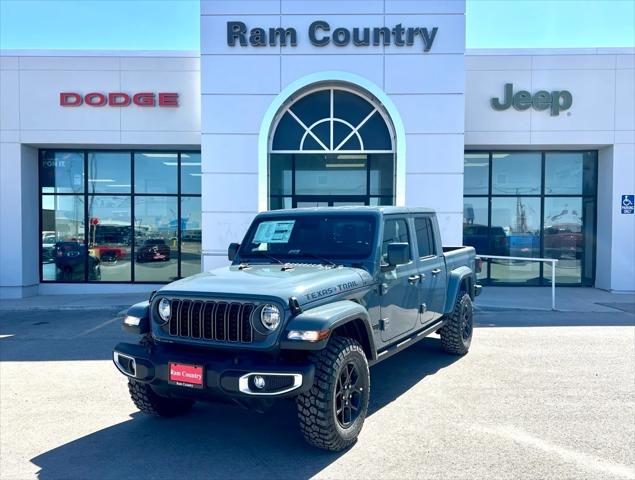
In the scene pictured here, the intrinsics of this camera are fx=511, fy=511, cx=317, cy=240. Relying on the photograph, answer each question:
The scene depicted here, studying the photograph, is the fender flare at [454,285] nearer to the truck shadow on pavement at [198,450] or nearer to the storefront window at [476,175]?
the truck shadow on pavement at [198,450]

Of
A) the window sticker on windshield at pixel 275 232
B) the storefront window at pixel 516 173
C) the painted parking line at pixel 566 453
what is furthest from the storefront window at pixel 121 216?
the painted parking line at pixel 566 453

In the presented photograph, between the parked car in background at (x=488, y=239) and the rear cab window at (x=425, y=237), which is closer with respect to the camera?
the rear cab window at (x=425, y=237)

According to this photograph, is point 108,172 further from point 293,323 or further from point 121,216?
point 293,323

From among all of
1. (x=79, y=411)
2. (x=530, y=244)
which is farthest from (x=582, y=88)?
(x=79, y=411)

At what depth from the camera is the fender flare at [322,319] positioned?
3.77 m

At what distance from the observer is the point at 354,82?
38.4 ft

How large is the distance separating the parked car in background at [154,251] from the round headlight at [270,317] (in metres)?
11.7

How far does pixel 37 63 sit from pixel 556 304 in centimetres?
1417

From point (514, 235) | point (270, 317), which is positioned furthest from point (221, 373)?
point (514, 235)

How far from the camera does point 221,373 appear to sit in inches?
147

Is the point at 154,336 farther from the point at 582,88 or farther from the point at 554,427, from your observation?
the point at 582,88

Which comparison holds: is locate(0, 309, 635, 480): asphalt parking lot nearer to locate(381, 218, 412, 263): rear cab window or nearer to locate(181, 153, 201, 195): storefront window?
locate(381, 218, 412, 263): rear cab window

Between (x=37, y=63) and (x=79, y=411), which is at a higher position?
(x=37, y=63)

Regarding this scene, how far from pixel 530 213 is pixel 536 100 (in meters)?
3.39
